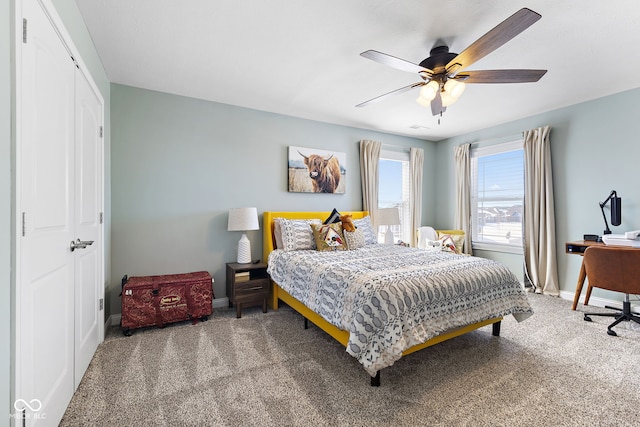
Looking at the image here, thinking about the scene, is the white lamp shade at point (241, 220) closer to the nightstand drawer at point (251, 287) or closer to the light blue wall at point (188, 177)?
the light blue wall at point (188, 177)

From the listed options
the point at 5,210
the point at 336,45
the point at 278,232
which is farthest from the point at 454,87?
the point at 5,210

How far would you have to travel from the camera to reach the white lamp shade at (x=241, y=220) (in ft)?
11.0

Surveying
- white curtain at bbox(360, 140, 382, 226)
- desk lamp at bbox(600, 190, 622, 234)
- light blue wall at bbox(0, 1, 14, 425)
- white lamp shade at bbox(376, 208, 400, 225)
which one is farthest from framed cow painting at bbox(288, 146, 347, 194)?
desk lamp at bbox(600, 190, 622, 234)

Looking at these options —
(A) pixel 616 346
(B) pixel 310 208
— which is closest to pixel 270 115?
(B) pixel 310 208

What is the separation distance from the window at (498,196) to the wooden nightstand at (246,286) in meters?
3.74

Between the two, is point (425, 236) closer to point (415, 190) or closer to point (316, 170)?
point (415, 190)

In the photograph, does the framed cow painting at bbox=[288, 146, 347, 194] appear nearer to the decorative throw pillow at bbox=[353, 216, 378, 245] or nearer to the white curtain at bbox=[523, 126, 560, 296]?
the decorative throw pillow at bbox=[353, 216, 378, 245]

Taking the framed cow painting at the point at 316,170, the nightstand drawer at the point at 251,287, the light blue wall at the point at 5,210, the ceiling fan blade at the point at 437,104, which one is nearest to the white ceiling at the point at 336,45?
the ceiling fan blade at the point at 437,104

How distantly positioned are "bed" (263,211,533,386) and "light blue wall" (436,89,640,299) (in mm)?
2032

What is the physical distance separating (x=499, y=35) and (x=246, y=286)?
10.4 feet

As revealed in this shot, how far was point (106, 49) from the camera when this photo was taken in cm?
243

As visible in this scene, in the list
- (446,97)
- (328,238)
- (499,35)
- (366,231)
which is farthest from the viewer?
(366,231)

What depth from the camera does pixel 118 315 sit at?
2992 millimetres

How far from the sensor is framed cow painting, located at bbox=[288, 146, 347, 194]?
406 cm
